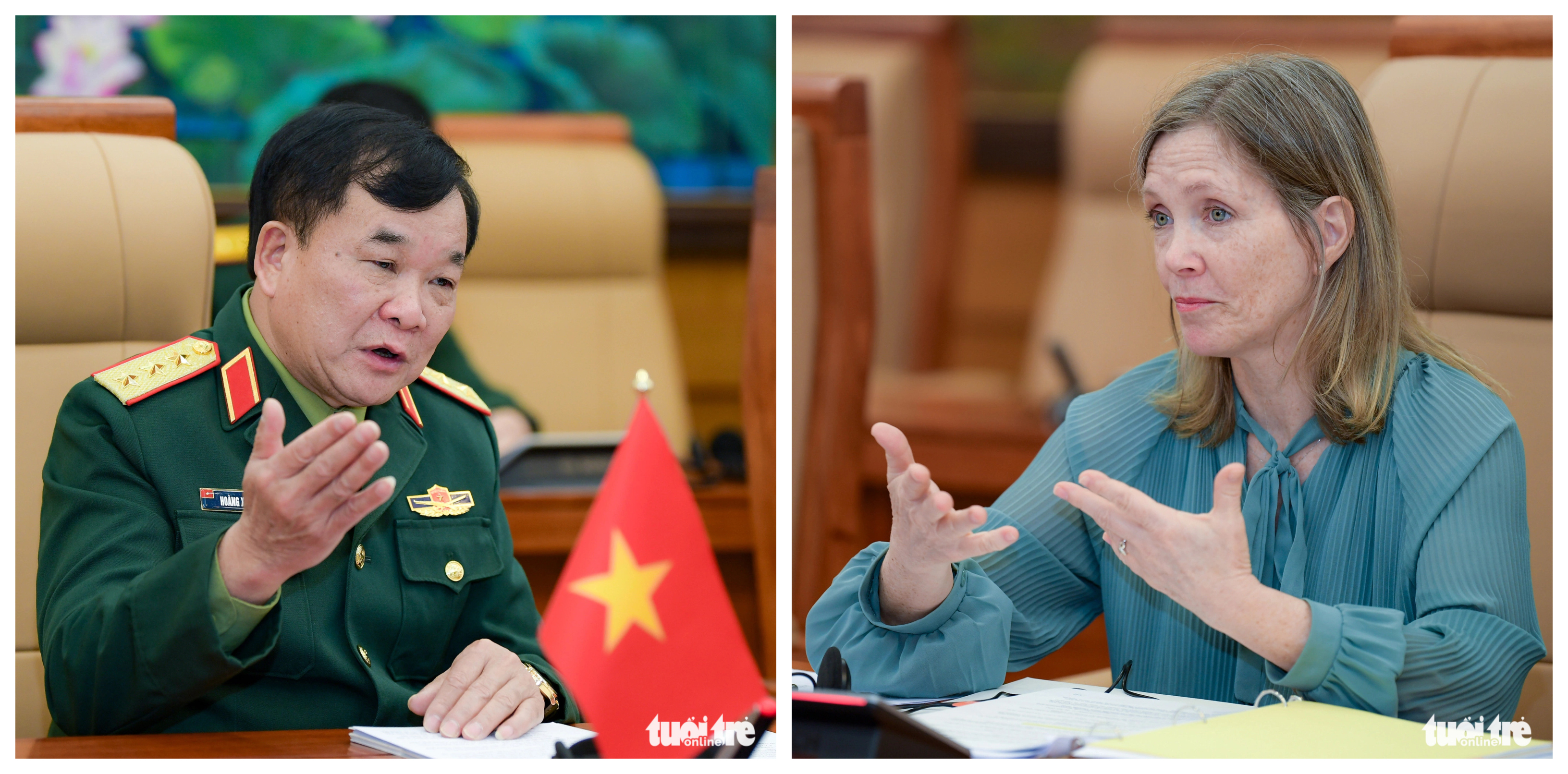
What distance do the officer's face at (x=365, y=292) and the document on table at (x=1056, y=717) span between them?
588 mm

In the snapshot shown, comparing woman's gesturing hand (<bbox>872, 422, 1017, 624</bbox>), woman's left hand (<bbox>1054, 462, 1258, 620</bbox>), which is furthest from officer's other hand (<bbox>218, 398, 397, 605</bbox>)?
woman's left hand (<bbox>1054, 462, 1258, 620</bbox>)

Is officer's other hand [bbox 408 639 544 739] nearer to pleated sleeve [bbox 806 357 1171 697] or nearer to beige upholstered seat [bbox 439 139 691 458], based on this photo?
pleated sleeve [bbox 806 357 1171 697]

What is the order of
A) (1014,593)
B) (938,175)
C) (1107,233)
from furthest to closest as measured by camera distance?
(938,175), (1107,233), (1014,593)

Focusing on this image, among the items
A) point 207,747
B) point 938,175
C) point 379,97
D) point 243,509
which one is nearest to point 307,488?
point 243,509

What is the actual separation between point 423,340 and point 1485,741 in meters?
0.96

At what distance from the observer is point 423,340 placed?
1253 millimetres

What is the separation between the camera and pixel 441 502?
138 centimetres

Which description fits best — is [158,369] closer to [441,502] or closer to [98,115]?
[441,502]

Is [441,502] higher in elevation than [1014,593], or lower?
higher

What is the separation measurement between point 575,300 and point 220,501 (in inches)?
83.1

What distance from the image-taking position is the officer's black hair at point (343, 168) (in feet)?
4.03

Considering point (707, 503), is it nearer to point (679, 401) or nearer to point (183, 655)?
point (679, 401)

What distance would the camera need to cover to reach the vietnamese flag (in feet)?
2.98
